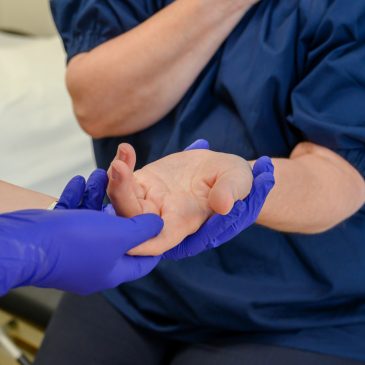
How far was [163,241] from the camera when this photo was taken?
45 cm

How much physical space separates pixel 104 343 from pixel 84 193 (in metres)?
0.33

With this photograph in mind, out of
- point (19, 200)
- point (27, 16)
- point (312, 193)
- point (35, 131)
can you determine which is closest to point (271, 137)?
point (312, 193)

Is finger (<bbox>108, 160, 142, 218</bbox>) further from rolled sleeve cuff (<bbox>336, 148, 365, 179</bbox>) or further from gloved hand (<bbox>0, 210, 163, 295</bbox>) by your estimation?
rolled sleeve cuff (<bbox>336, 148, 365, 179</bbox>)

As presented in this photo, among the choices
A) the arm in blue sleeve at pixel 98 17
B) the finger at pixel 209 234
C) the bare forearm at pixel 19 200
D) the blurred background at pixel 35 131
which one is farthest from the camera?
the blurred background at pixel 35 131

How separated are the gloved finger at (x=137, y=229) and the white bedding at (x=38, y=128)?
84 centimetres

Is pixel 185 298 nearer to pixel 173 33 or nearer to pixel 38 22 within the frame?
pixel 173 33

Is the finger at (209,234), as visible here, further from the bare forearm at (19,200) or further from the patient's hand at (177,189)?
the bare forearm at (19,200)

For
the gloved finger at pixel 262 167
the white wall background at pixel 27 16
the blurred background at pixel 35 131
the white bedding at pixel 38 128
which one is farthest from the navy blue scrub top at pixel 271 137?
the white wall background at pixel 27 16

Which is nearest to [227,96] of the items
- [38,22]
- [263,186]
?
[263,186]

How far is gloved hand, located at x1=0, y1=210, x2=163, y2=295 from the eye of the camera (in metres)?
0.35

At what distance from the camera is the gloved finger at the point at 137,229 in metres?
0.41

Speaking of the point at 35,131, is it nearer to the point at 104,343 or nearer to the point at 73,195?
the point at 104,343

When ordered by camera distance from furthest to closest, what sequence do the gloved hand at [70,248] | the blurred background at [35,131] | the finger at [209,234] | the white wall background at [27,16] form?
the white wall background at [27,16] → the blurred background at [35,131] → the finger at [209,234] → the gloved hand at [70,248]

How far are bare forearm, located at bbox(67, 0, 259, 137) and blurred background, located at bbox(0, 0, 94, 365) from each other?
1.61ft
